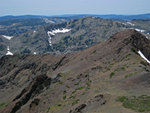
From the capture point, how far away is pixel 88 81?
162 ft

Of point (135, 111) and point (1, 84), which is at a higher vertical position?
point (135, 111)

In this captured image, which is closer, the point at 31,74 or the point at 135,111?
the point at 135,111

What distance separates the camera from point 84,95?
40031mm

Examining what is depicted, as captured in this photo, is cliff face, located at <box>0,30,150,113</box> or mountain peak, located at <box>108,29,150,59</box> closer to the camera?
cliff face, located at <box>0,30,150,113</box>

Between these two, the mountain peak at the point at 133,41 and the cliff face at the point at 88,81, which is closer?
the cliff face at the point at 88,81

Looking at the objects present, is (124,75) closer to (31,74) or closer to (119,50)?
(119,50)

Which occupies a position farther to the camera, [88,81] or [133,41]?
[133,41]

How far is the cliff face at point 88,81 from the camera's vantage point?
34.1 meters

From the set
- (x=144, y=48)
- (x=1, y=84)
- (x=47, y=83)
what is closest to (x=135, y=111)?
(x=47, y=83)

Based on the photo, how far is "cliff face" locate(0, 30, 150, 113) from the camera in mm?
34125

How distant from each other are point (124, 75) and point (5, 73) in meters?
94.9

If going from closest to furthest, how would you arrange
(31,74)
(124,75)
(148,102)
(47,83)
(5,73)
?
(148,102), (124,75), (47,83), (31,74), (5,73)

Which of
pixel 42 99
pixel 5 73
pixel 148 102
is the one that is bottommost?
pixel 5 73

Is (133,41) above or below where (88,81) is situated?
above
